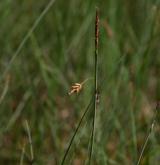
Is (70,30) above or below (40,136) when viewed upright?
above

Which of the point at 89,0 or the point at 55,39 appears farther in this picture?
the point at 55,39

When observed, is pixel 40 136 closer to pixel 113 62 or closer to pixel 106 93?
pixel 106 93

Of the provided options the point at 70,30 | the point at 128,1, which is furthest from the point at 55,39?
the point at 128,1

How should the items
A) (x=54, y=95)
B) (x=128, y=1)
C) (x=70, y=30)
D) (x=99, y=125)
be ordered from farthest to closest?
(x=128, y=1)
(x=70, y=30)
(x=54, y=95)
(x=99, y=125)

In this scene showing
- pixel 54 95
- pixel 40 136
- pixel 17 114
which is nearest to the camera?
pixel 40 136

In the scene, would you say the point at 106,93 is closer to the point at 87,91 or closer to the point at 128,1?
the point at 87,91

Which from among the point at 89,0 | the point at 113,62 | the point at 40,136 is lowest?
the point at 40,136
